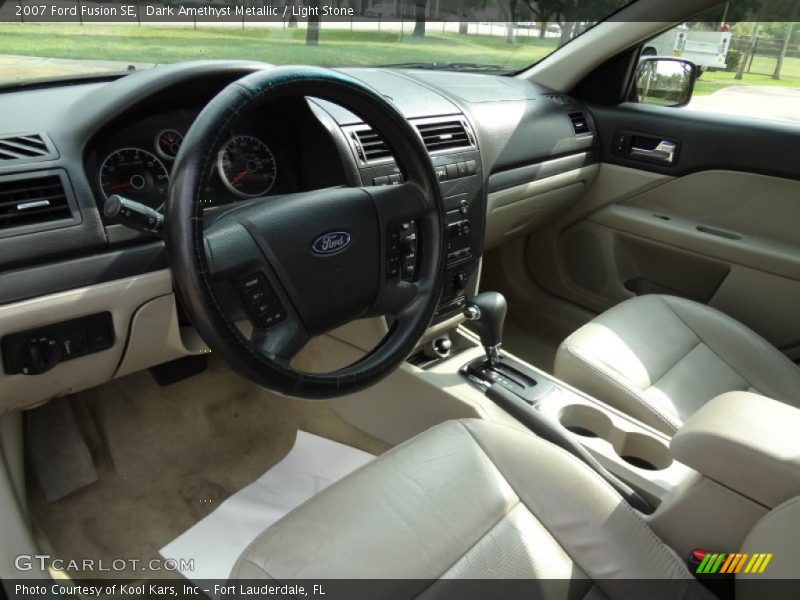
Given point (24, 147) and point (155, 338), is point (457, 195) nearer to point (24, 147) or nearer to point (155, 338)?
point (155, 338)

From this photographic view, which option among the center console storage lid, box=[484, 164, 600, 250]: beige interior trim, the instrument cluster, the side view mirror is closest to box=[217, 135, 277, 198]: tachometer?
the instrument cluster

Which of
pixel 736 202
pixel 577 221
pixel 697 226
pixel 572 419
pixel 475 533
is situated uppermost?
pixel 736 202

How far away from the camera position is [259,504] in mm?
1949

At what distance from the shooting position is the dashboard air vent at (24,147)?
4.13 ft

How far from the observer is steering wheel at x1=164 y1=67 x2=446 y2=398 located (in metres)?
0.98

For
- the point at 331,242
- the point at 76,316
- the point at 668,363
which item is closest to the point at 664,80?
the point at 668,363

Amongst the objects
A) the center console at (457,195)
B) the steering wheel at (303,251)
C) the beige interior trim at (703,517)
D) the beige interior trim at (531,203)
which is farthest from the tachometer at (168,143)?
the beige interior trim at (703,517)

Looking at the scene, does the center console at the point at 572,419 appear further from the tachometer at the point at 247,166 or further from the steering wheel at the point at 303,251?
the tachometer at the point at 247,166

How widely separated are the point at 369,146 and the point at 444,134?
15.2 inches

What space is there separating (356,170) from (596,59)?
4.41ft

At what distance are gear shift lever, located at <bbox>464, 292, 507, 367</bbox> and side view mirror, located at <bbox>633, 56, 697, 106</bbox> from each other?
118 centimetres

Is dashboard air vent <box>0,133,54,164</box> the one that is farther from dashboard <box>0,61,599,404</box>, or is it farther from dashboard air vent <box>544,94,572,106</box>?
dashboard air vent <box>544,94,572,106</box>

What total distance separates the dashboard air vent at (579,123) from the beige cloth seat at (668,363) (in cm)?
81

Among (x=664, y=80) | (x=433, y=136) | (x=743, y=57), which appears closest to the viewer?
(x=433, y=136)
